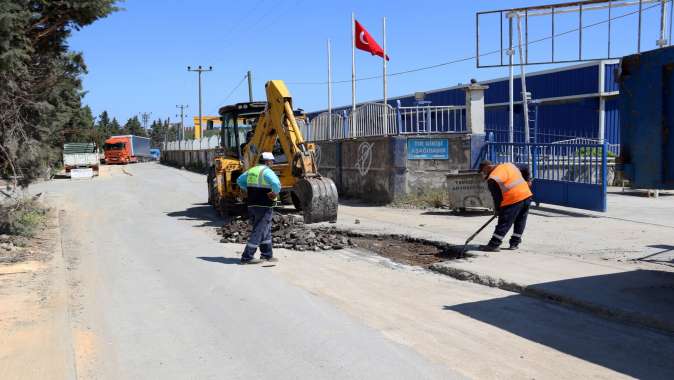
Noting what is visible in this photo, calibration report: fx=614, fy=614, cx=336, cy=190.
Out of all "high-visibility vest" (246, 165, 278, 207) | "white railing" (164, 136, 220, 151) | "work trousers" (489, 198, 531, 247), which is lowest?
"work trousers" (489, 198, 531, 247)

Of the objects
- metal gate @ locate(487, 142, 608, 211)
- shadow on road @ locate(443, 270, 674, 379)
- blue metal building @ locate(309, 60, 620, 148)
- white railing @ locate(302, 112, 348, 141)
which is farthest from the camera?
blue metal building @ locate(309, 60, 620, 148)

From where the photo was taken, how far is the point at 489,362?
16.3ft

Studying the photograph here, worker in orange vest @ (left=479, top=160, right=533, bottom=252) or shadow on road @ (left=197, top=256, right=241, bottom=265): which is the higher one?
worker in orange vest @ (left=479, top=160, right=533, bottom=252)

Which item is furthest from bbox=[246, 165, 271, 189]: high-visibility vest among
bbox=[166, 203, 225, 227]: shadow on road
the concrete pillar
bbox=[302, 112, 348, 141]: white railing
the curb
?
bbox=[302, 112, 348, 141]: white railing

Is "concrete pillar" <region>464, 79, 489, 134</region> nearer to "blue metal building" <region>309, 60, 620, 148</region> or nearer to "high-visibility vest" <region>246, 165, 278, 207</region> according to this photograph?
"blue metal building" <region>309, 60, 620, 148</region>

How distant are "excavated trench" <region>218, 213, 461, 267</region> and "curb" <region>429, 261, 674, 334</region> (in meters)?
0.94

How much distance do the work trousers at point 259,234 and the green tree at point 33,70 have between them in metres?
4.37

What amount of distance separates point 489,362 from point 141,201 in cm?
1867

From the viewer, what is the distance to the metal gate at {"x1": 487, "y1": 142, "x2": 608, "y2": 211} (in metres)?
13.8

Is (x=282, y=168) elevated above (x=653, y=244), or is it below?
above

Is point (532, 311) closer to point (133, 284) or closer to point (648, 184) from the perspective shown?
point (648, 184)

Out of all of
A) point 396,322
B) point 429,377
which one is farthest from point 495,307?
point 429,377

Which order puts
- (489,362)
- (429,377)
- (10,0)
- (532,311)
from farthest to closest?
(10,0) < (532,311) < (489,362) < (429,377)

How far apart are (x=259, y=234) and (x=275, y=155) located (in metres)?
→ 5.74
